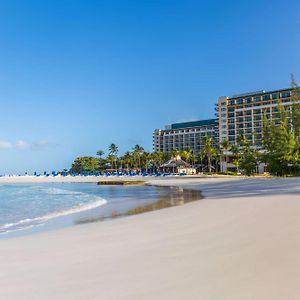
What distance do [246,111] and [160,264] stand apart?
12442cm

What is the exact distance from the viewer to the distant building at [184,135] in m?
167

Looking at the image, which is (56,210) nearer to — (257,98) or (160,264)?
(160,264)

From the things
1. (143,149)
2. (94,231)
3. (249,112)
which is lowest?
(94,231)

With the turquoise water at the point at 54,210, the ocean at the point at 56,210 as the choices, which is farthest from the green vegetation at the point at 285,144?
the turquoise water at the point at 54,210

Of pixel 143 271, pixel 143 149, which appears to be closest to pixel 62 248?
pixel 143 271

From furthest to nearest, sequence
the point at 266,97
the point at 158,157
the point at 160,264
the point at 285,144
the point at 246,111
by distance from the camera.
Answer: the point at 246,111 < the point at 266,97 < the point at 158,157 < the point at 285,144 < the point at 160,264

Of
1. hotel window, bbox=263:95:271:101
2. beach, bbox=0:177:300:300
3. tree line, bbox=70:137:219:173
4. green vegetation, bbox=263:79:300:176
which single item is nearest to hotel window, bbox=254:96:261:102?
hotel window, bbox=263:95:271:101

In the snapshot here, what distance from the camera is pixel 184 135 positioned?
173m

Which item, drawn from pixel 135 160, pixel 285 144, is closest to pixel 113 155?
pixel 135 160

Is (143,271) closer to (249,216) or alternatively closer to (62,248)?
(62,248)

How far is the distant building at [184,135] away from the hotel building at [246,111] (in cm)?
3433

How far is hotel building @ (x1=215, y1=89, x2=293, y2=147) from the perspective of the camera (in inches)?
4600

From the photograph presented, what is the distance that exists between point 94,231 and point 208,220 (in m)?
3.04

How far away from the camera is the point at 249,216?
930 centimetres
